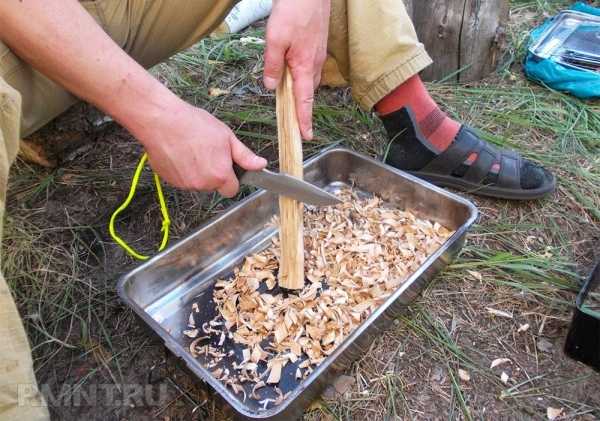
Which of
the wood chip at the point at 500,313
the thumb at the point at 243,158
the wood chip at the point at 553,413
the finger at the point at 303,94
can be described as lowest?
the wood chip at the point at 553,413

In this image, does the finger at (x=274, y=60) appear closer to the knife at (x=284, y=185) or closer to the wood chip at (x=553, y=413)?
the knife at (x=284, y=185)

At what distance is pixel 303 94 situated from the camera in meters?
1.19

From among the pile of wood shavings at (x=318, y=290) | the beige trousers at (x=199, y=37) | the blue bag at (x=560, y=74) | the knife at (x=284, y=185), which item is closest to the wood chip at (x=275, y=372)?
the pile of wood shavings at (x=318, y=290)

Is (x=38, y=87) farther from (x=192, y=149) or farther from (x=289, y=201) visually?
(x=289, y=201)

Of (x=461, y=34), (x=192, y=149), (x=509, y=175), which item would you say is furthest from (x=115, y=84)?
(x=461, y=34)

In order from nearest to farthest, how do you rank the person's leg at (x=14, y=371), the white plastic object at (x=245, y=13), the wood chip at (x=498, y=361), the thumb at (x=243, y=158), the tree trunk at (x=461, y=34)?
the person's leg at (x=14, y=371)
the thumb at (x=243, y=158)
the wood chip at (x=498, y=361)
the tree trunk at (x=461, y=34)
the white plastic object at (x=245, y=13)

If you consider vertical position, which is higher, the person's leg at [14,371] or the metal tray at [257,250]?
the person's leg at [14,371]

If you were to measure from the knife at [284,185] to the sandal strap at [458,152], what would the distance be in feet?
1.95

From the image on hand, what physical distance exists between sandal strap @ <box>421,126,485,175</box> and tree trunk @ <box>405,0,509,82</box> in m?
0.67

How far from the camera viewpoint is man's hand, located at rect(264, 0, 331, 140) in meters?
1.12

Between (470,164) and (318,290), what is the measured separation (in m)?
0.69

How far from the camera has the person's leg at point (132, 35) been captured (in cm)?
115

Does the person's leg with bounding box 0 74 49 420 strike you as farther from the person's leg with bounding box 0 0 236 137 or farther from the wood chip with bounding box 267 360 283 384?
the wood chip with bounding box 267 360 283 384

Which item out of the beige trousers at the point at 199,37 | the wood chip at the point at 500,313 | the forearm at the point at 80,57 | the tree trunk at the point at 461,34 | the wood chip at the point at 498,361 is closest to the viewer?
the forearm at the point at 80,57
